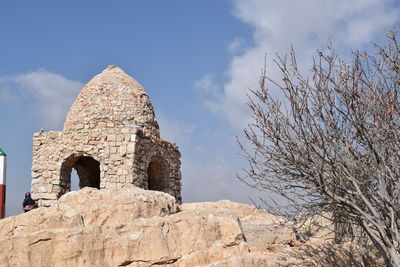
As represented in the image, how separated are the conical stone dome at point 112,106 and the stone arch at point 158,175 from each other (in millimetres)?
978

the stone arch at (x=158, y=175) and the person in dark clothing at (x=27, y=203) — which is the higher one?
the stone arch at (x=158, y=175)

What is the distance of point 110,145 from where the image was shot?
1398 centimetres

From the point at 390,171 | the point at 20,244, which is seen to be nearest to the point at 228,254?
the point at 390,171

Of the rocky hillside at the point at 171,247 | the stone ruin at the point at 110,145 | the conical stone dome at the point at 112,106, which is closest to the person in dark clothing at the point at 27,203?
the stone ruin at the point at 110,145

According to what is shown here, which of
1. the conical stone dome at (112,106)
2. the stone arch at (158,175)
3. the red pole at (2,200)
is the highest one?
the conical stone dome at (112,106)

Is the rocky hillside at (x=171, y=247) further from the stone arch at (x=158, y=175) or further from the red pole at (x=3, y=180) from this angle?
the stone arch at (x=158, y=175)

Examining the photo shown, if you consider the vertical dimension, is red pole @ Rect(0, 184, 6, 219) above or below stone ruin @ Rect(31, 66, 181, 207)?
below

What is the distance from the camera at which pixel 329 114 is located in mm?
5988

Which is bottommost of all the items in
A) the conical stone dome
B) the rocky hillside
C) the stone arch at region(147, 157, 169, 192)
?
the rocky hillside

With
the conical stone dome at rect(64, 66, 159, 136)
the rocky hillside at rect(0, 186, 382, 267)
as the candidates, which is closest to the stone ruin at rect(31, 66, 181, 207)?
the conical stone dome at rect(64, 66, 159, 136)

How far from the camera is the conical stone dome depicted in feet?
47.5

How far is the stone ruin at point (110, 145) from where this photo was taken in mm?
13836

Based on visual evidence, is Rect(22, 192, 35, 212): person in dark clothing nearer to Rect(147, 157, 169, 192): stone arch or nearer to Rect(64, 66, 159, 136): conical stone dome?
Rect(64, 66, 159, 136): conical stone dome

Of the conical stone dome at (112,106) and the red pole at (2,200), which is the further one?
the conical stone dome at (112,106)
